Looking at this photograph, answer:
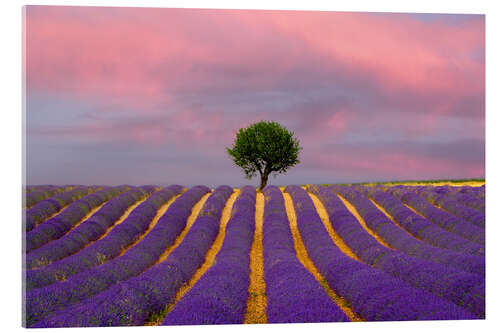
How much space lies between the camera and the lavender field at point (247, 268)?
3859 mm

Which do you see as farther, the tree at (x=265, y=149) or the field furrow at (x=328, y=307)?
the tree at (x=265, y=149)

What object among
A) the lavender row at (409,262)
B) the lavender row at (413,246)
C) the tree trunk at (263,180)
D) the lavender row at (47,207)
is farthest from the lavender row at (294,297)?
the tree trunk at (263,180)

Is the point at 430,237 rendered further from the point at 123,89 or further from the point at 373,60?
the point at 123,89

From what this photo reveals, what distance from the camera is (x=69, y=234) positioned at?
8672 millimetres

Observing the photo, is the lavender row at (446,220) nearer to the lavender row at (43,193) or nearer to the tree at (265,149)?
the tree at (265,149)

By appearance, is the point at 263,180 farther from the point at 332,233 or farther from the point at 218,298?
the point at 218,298

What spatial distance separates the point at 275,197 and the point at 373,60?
31.9ft

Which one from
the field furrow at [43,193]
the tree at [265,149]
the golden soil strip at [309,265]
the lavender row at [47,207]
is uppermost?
the tree at [265,149]

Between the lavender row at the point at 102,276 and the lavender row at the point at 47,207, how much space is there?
3635 mm

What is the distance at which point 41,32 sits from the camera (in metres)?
4.95

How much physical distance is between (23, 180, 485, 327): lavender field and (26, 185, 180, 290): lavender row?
29mm

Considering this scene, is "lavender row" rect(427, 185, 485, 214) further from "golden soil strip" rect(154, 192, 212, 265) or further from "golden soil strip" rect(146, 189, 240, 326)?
"golden soil strip" rect(154, 192, 212, 265)

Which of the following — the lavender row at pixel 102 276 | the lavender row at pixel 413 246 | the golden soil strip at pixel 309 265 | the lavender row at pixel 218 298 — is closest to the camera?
Result: the lavender row at pixel 218 298
